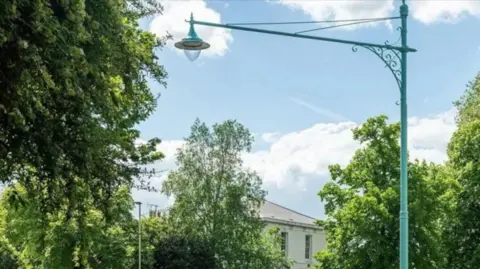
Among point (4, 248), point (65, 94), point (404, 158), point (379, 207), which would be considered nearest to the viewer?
point (65, 94)

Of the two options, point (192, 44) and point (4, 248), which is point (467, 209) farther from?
point (4, 248)

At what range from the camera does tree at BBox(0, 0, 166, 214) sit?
9430 millimetres

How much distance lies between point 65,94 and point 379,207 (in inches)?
675

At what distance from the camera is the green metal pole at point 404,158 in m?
13.7

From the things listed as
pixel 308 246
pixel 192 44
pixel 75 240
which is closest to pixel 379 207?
pixel 75 240

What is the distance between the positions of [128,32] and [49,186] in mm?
2907

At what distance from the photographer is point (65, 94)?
10.7 m

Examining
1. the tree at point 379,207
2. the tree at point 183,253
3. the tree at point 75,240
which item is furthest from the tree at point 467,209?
the tree at point 183,253

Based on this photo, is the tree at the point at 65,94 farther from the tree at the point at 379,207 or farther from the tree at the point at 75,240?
the tree at the point at 75,240

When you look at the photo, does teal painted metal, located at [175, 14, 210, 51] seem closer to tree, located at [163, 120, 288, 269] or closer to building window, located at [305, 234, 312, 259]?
tree, located at [163, 120, 288, 269]

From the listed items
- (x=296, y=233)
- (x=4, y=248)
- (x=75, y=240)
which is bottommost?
(x=4, y=248)

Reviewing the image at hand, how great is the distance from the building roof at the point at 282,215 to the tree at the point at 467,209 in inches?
1230

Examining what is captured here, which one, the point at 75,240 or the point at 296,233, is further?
the point at 296,233

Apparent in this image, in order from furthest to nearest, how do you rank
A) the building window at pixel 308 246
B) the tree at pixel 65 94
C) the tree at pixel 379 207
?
the building window at pixel 308 246 → the tree at pixel 379 207 → the tree at pixel 65 94
